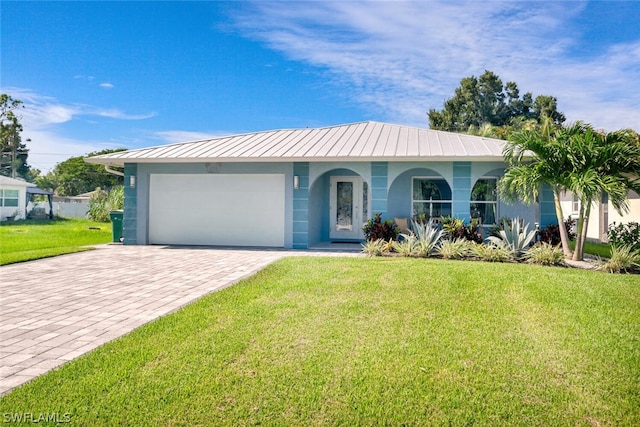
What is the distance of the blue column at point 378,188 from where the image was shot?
13.4 metres

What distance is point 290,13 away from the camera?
11.6 metres

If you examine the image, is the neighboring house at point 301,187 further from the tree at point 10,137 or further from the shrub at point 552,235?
the tree at point 10,137

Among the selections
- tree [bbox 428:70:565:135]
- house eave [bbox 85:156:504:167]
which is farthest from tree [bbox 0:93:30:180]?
tree [bbox 428:70:565:135]

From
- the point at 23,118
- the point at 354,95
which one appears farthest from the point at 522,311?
the point at 23,118

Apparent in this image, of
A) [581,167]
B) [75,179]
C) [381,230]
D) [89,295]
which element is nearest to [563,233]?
[581,167]

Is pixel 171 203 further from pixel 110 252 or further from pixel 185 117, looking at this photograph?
pixel 185 117

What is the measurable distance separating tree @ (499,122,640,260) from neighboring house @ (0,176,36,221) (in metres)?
31.5

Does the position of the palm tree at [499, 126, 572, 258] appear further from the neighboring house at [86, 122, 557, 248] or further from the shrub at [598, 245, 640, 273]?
the shrub at [598, 245, 640, 273]

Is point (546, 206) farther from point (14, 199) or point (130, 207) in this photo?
point (14, 199)

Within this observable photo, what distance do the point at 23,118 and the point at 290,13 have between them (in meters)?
46.2

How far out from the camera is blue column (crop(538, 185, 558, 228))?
42.0 ft

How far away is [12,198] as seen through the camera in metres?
30.6

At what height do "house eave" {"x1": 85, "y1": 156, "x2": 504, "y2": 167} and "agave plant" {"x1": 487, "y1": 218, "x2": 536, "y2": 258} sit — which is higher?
"house eave" {"x1": 85, "y1": 156, "x2": 504, "y2": 167}

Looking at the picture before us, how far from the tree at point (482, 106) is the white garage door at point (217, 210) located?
2987 centimetres
